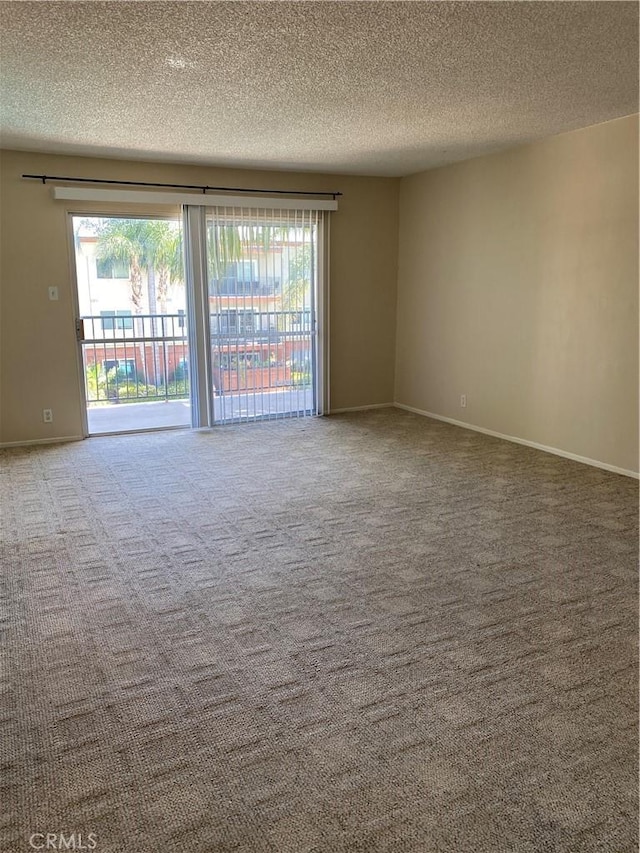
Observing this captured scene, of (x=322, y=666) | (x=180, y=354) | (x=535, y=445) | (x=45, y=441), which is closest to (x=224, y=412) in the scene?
(x=180, y=354)

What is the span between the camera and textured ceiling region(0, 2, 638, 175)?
2424mm

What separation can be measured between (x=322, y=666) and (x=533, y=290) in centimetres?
376

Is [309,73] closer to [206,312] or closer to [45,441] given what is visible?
[206,312]

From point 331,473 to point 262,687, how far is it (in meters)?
2.45

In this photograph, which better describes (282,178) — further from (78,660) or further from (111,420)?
(78,660)

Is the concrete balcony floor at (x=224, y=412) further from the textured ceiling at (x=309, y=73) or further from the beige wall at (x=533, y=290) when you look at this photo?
the textured ceiling at (x=309, y=73)

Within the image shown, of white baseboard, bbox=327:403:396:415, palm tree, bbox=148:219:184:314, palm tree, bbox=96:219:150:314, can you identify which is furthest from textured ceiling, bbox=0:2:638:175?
white baseboard, bbox=327:403:396:415

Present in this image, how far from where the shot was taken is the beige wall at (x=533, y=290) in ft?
14.3

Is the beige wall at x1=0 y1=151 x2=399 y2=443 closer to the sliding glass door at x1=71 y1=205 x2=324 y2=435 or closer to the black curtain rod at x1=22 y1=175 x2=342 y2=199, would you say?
the black curtain rod at x1=22 y1=175 x2=342 y2=199

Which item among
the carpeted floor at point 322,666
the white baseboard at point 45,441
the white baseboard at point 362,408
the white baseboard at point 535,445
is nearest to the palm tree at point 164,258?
the white baseboard at point 45,441

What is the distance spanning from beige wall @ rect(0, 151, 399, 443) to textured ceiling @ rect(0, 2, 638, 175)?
1.32 feet

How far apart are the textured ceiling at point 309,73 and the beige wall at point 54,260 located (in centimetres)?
40

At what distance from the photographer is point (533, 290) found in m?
5.05

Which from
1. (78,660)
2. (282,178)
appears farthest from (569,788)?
(282,178)
